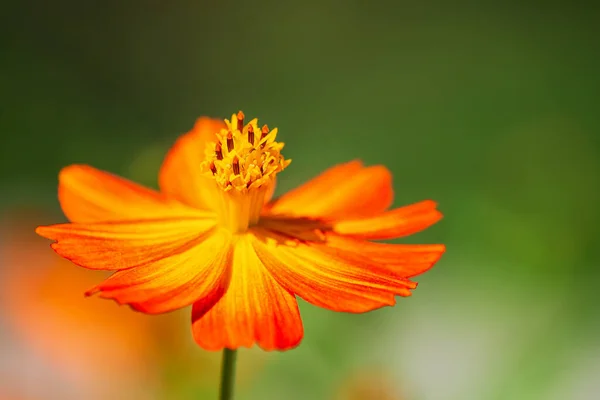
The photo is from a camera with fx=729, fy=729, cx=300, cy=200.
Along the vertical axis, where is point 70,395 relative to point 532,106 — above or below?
below

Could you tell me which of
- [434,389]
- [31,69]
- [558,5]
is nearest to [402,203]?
[434,389]

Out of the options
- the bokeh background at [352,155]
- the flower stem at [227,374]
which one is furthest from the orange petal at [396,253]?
the bokeh background at [352,155]

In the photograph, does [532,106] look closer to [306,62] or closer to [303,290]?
[306,62]

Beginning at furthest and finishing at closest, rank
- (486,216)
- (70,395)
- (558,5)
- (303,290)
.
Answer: (558,5) < (486,216) < (70,395) < (303,290)

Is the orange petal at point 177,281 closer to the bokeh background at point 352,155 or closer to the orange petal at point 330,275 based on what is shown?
the orange petal at point 330,275

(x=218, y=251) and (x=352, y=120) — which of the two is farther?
(x=352, y=120)

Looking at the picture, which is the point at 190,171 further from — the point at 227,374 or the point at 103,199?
the point at 227,374

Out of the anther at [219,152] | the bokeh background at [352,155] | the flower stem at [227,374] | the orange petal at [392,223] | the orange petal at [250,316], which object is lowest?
the flower stem at [227,374]
